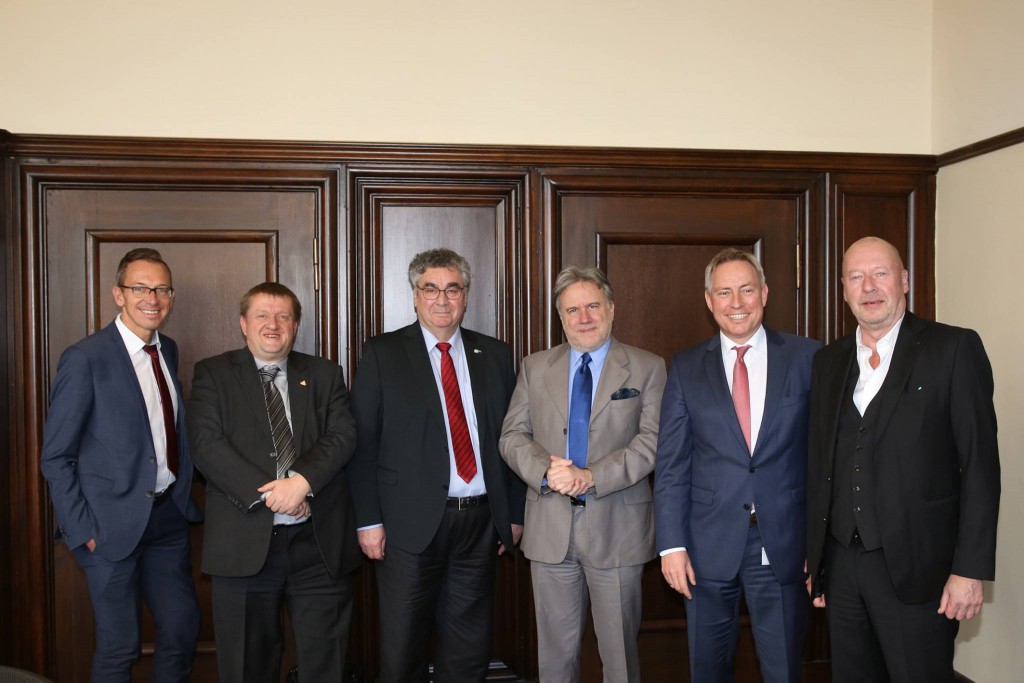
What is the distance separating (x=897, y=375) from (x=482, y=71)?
7.15 feet

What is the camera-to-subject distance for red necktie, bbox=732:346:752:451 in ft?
8.78

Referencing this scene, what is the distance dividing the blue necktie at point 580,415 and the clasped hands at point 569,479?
0.09 m

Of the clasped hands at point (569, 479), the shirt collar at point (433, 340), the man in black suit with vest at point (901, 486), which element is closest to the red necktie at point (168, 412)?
the shirt collar at point (433, 340)

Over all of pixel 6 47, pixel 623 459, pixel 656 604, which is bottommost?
pixel 656 604

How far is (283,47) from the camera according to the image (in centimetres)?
350

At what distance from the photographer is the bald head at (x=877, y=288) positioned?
8.18 feet

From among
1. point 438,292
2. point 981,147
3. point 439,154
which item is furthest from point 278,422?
point 981,147

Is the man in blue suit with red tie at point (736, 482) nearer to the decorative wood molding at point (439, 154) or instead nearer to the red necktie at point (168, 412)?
the decorative wood molding at point (439, 154)

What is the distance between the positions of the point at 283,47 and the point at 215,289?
3.59ft

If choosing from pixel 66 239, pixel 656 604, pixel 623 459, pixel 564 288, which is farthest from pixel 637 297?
pixel 66 239

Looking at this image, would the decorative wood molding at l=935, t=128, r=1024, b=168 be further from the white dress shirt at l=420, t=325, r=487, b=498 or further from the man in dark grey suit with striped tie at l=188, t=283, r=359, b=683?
the man in dark grey suit with striped tie at l=188, t=283, r=359, b=683

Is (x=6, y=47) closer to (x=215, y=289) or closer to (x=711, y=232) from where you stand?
(x=215, y=289)

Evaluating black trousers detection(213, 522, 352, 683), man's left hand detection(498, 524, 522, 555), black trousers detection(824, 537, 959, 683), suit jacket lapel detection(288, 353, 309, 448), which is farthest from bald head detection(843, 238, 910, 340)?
black trousers detection(213, 522, 352, 683)

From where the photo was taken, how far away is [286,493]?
2.76 meters
